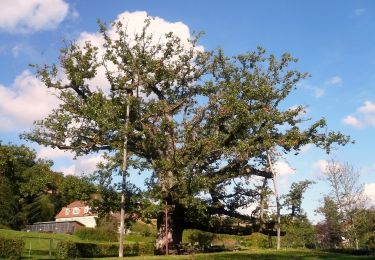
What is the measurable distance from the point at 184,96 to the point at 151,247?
58.6ft

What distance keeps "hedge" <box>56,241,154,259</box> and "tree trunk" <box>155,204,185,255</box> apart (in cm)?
713

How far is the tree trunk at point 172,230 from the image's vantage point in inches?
1416

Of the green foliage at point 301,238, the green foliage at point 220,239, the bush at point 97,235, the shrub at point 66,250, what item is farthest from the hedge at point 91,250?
the bush at point 97,235

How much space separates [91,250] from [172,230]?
9.07 metres

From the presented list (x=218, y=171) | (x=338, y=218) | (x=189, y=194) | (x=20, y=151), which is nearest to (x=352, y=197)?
(x=338, y=218)

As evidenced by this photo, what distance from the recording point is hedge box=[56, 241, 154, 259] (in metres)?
34.8

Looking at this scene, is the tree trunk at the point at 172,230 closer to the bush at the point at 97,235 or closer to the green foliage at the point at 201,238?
the green foliage at the point at 201,238

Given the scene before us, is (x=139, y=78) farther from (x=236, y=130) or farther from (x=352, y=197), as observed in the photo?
(x=352, y=197)

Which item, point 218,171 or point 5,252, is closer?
point 5,252

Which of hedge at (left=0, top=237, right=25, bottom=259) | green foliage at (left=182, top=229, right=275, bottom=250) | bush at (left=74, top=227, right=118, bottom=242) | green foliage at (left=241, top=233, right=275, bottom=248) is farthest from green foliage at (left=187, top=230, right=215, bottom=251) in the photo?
hedge at (left=0, top=237, right=25, bottom=259)

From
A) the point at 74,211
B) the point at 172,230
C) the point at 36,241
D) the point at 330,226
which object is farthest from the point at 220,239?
the point at 74,211

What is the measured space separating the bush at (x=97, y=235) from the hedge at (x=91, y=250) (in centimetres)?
2741

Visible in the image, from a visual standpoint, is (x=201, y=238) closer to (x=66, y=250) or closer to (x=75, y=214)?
(x=66, y=250)

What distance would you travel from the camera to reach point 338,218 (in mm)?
57844
